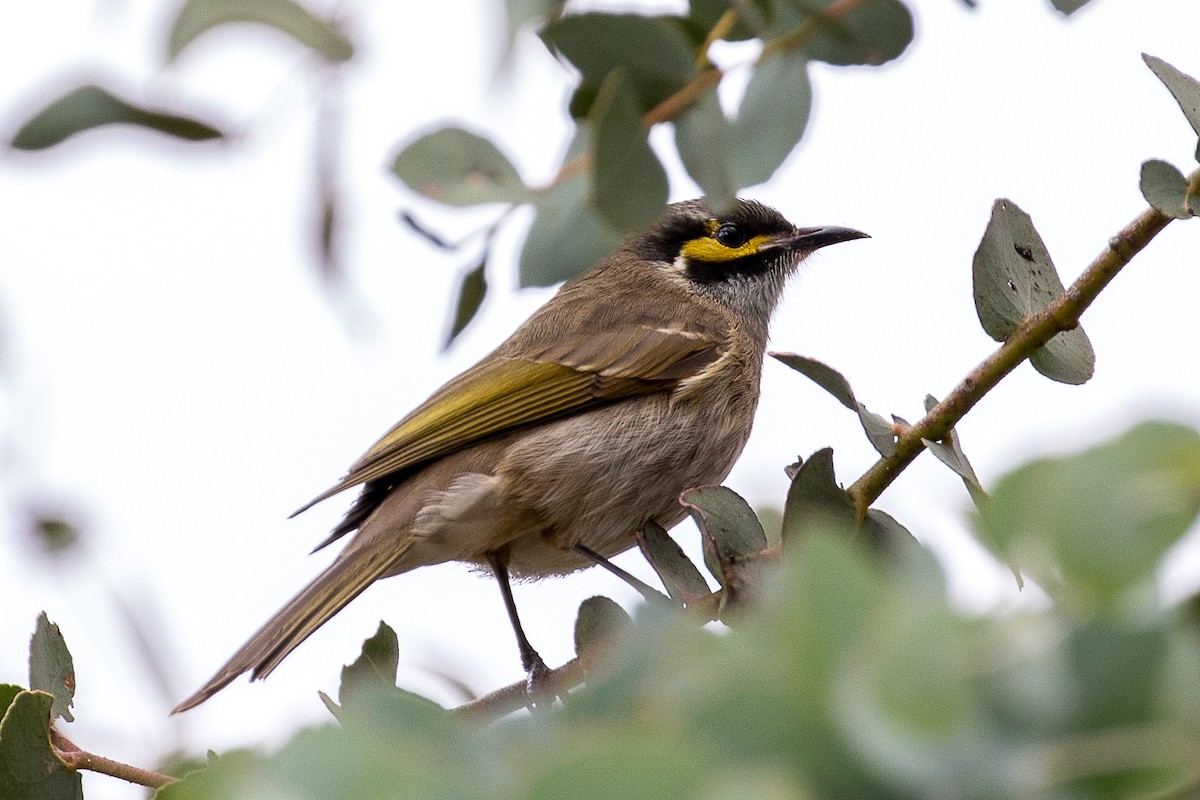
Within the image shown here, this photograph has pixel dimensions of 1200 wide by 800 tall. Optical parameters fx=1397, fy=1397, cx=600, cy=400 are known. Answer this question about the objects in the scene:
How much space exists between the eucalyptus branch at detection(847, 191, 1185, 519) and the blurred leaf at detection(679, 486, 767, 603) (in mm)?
258

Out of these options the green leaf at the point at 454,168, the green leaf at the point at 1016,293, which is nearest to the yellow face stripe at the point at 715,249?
the green leaf at the point at 1016,293

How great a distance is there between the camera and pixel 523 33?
1.57m

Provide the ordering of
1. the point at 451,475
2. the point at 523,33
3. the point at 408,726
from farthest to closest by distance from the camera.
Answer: the point at 451,475 < the point at 523,33 < the point at 408,726

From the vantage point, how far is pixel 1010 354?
2477 millimetres

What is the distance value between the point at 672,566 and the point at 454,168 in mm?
1438

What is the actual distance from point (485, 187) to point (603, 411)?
3.10 metres

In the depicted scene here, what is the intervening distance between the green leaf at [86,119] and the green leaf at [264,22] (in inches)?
6.2

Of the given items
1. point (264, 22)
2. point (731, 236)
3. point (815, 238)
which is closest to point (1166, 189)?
point (264, 22)

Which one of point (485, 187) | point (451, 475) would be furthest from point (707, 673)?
point (451, 475)

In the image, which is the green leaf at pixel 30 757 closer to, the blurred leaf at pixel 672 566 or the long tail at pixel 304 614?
the long tail at pixel 304 614

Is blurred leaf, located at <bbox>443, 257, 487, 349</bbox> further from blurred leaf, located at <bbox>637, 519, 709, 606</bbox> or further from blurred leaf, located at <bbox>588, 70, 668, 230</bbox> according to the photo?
blurred leaf, located at <bbox>637, 519, 709, 606</bbox>

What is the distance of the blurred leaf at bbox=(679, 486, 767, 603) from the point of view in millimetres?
2533

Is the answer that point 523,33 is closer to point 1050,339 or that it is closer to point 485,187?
point 485,187

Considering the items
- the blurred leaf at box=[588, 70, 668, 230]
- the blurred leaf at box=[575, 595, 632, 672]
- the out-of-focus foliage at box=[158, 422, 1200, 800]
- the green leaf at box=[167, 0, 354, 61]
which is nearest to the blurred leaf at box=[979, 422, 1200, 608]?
the out-of-focus foliage at box=[158, 422, 1200, 800]
